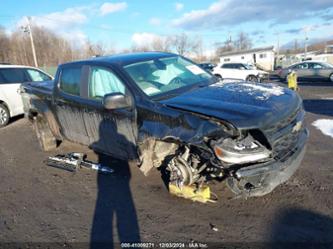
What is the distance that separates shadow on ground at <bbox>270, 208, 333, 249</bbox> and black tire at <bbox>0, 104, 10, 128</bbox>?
342 inches

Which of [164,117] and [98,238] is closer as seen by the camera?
[98,238]

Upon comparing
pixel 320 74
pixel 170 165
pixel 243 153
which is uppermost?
pixel 243 153

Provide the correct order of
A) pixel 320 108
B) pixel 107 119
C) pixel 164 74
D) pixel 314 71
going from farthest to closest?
1. pixel 314 71
2. pixel 320 108
3. pixel 164 74
4. pixel 107 119

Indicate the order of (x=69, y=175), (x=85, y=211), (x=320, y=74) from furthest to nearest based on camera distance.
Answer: (x=320, y=74), (x=69, y=175), (x=85, y=211)

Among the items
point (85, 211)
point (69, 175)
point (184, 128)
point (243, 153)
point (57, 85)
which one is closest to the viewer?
point (243, 153)

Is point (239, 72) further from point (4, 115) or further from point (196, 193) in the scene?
point (196, 193)

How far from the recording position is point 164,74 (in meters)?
4.39

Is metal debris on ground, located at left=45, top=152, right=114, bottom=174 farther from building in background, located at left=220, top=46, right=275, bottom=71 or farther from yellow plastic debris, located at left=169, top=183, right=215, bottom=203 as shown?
building in background, located at left=220, top=46, right=275, bottom=71

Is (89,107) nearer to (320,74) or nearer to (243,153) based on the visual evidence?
(243,153)

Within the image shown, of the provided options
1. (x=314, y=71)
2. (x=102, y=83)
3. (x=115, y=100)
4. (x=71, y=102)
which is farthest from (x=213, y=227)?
(x=314, y=71)

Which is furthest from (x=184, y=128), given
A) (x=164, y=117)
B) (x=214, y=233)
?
(x=214, y=233)

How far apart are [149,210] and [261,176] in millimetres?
1450

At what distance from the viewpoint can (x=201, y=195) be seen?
363 centimetres

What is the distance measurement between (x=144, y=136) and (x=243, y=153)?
1243 millimetres
